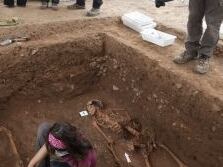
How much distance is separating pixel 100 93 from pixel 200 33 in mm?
1841

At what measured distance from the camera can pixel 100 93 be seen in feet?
18.2

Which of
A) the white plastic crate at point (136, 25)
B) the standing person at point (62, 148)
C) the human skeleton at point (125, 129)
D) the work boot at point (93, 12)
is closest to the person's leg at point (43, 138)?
the standing person at point (62, 148)

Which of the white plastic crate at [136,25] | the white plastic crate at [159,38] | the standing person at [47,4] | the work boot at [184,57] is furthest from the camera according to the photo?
the standing person at [47,4]

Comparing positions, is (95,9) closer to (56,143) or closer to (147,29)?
(147,29)

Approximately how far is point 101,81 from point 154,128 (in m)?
1.21

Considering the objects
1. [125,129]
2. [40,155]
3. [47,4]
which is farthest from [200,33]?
[47,4]

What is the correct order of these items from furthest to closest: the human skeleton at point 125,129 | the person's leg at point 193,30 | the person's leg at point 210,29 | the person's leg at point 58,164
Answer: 1. the human skeleton at point 125,129
2. the person's leg at point 193,30
3. the person's leg at point 210,29
4. the person's leg at point 58,164

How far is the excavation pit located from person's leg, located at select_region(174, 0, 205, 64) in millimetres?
337

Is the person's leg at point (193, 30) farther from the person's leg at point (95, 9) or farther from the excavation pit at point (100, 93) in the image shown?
the person's leg at point (95, 9)

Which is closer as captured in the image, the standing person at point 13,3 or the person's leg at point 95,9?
the person's leg at point 95,9

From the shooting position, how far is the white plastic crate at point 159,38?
199 inches

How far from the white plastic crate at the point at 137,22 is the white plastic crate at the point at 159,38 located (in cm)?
27

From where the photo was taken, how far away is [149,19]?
566cm

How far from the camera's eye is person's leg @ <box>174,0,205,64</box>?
415 cm
